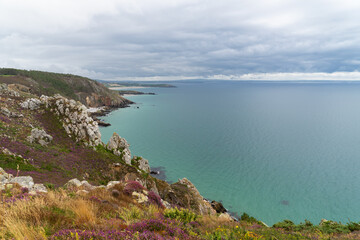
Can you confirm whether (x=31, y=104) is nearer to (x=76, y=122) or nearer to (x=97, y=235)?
(x=76, y=122)

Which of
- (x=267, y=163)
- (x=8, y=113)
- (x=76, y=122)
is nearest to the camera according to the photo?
(x=8, y=113)

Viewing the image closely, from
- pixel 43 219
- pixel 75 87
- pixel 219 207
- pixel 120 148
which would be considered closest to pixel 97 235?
pixel 43 219

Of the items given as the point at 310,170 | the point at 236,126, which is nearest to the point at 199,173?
the point at 310,170

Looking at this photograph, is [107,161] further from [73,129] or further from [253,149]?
[253,149]

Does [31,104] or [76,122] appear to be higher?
[31,104]

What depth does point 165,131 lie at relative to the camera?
8906 cm

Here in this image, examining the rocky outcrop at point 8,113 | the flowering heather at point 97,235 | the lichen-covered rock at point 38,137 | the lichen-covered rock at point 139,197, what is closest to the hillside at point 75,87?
the rocky outcrop at point 8,113

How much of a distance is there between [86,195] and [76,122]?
33852 millimetres

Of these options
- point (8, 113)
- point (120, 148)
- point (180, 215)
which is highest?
point (8, 113)

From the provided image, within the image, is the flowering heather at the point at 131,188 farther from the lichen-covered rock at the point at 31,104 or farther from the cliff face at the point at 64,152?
the lichen-covered rock at the point at 31,104

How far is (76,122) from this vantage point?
4000 centimetres

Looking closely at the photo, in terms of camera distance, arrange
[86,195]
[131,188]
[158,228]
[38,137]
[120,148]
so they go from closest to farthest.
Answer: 1. [158,228]
2. [86,195]
3. [131,188]
4. [38,137]
5. [120,148]

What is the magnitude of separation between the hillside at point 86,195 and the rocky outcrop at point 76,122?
190mm

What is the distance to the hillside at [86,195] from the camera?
6.41 metres
